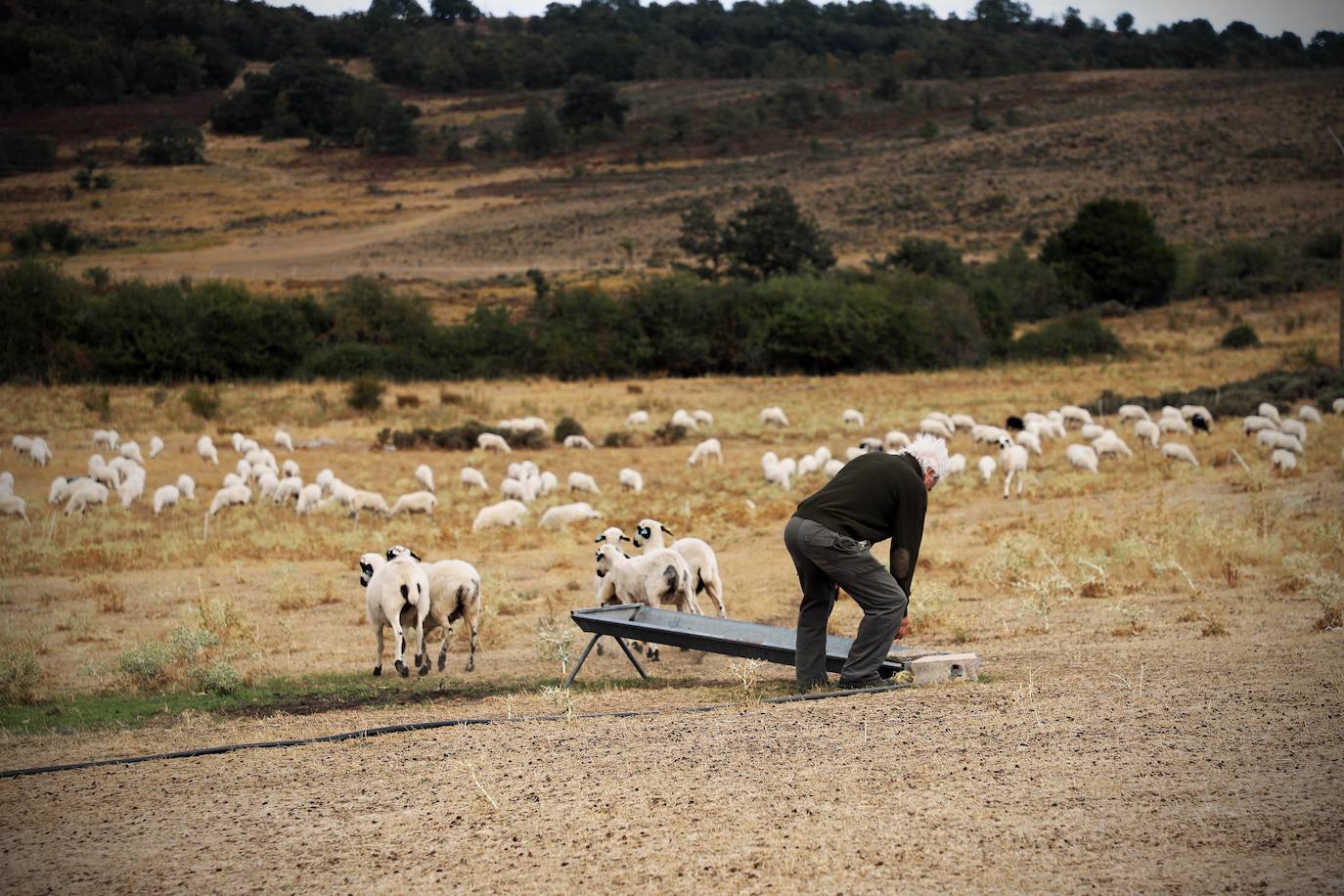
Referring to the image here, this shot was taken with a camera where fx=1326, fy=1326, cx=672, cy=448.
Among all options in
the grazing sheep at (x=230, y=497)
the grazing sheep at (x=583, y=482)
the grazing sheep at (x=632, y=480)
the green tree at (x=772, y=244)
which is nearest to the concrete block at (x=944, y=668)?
the grazing sheep at (x=583, y=482)

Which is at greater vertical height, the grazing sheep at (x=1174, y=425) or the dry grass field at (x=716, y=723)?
the dry grass field at (x=716, y=723)

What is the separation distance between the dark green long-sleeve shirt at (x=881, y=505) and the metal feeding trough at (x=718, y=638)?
2.71 ft

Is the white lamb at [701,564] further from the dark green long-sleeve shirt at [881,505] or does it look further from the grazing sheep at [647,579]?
the dark green long-sleeve shirt at [881,505]

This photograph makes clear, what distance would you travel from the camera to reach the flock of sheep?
1097 centimetres

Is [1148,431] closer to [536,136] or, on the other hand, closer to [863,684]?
[863,684]

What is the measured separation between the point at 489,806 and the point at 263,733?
8.83 ft

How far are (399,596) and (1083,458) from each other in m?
15.3

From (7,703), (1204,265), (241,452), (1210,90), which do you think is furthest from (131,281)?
(1210,90)

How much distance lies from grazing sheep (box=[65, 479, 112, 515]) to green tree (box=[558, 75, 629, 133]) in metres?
86.2

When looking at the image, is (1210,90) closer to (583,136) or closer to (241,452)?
(583,136)

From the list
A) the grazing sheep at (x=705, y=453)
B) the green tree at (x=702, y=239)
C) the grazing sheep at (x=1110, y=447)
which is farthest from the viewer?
the green tree at (x=702, y=239)

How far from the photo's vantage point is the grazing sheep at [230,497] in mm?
21503

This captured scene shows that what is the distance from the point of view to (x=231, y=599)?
1427cm

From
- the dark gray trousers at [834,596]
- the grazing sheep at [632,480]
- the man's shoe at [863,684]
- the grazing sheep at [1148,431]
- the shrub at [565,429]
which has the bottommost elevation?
the shrub at [565,429]
